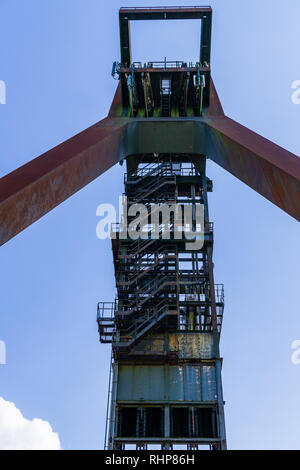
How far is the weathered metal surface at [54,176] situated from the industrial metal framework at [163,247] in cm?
8

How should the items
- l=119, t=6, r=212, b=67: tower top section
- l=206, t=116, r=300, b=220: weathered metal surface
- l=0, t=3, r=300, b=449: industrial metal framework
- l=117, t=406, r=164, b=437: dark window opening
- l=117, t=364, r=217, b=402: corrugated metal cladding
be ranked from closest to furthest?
l=206, t=116, r=300, b=220: weathered metal surface
l=0, t=3, r=300, b=449: industrial metal framework
l=117, t=406, r=164, b=437: dark window opening
l=117, t=364, r=217, b=402: corrugated metal cladding
l=119, t=6, r=212, b=67: tower top section

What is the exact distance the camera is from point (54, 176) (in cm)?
1780

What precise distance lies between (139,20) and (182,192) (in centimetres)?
911

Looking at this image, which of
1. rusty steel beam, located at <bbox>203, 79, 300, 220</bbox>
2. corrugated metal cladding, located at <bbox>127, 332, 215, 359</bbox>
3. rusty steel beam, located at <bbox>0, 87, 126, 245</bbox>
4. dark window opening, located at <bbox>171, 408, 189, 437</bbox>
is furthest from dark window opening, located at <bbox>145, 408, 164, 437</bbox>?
rusty steel beam, located at <bbox>203, 79, 300, 220</bbox>

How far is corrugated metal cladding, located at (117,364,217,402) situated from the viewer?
912 inches

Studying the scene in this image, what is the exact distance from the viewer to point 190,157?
98.3 ft

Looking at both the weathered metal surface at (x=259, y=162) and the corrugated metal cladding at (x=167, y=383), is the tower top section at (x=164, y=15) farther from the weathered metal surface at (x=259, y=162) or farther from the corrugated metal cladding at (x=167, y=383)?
the corrugated metal cladding at (x=167, y=383)

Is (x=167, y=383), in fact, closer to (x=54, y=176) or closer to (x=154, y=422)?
(x=154, y=422)

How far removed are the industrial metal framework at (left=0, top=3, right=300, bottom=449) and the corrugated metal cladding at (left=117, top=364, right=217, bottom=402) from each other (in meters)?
0.04

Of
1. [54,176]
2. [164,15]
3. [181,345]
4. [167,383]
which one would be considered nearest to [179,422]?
[167,383]

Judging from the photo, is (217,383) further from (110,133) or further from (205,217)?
(110,133)

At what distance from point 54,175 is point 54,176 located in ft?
0.14

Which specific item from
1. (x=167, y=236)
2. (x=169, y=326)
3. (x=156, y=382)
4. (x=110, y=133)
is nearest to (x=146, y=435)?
(x=156, y=382)

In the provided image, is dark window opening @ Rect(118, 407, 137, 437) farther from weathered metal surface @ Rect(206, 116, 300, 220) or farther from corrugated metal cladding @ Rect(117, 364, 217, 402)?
weathered metal surface @ Rect(206, 116, 300, 220)
